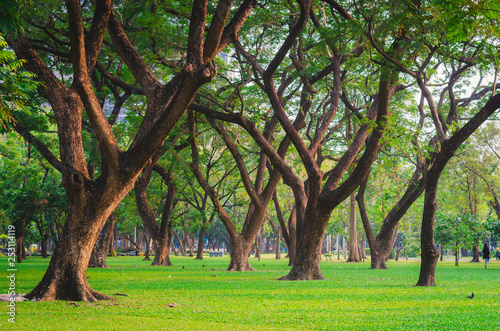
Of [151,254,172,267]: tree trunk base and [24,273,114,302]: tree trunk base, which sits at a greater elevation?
[24,273,114,302]: tree trunk base

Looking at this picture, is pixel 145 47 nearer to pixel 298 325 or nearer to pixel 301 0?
pixel 301 0

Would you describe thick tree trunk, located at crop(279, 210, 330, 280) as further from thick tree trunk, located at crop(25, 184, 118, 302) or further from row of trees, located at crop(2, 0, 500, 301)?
thick tree trunk, located at crop(25, 184, 118, 302)

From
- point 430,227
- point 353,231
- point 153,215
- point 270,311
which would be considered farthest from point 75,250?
point 353,231

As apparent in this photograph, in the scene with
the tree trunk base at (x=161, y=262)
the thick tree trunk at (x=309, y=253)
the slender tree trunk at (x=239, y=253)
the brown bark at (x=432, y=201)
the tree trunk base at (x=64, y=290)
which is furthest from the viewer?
the tree trunk base at (x=161, y=262)

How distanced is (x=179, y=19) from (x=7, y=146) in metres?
21.1

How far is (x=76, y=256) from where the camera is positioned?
8.64 metres

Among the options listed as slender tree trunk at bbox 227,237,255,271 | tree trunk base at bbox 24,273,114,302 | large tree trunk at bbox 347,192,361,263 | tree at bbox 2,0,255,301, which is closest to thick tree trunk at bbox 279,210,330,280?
slender tree trunk at bbox 227,237,255,271

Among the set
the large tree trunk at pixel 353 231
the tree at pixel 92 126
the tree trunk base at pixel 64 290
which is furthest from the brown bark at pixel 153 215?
the tree trunk base at pixel 64 290

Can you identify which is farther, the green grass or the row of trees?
the row of trees

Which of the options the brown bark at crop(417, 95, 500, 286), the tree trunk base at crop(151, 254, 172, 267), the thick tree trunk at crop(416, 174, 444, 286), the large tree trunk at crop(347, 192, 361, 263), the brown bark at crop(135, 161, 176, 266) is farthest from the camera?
the large tree trunk at crop(347, 192, 361, 263)

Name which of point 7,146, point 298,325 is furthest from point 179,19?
point 7,146

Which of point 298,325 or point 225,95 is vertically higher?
point 225,95

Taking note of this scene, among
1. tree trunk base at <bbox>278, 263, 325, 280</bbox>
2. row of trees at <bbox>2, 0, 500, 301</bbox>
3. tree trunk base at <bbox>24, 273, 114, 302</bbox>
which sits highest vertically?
row of trees at <bbox>2, 0, 500, 301</bbox>

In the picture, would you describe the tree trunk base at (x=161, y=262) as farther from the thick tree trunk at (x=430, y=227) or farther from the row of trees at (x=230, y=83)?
the thick tree trunk at (x=430, y=227)
